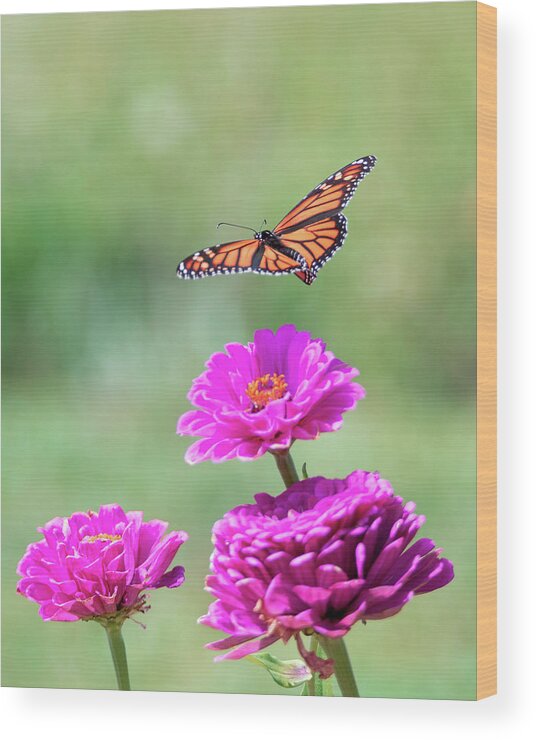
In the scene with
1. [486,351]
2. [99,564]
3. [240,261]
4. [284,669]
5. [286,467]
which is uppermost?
[240,261]

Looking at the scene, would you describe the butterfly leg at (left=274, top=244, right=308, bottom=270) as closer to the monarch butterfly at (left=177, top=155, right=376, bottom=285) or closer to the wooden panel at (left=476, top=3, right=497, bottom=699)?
the monarch butterfly at (left=177, top=155, right=376, bottom=285)

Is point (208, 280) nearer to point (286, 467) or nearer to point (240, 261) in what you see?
point (240, 261)

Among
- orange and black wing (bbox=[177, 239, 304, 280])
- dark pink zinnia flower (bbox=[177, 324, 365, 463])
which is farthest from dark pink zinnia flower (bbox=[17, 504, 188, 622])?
orange and black wing (bbox=[177, 239, 304, 280])

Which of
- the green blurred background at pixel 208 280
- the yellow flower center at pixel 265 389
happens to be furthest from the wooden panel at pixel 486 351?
the yellow flower center at pixel 265 389

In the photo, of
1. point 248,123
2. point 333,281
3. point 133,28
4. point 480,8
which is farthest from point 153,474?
point 480,8

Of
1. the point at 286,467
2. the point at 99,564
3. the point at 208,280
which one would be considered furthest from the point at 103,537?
the point at 208,280
